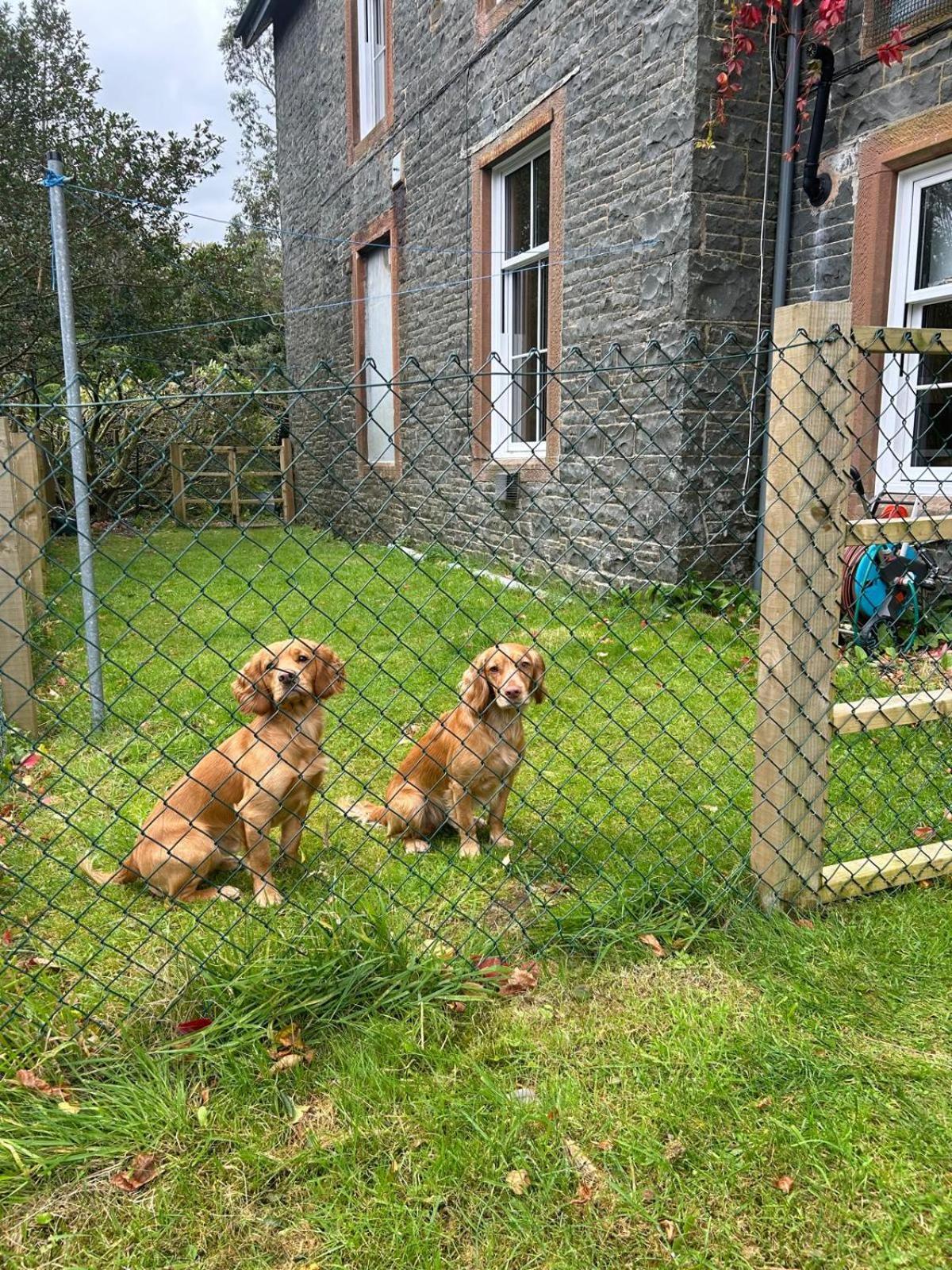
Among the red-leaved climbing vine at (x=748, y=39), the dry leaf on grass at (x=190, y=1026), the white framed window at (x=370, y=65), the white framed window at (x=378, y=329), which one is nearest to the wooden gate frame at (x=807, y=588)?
the dry leaf on grass at (x=190, y=1026)

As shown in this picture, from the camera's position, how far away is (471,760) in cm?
320

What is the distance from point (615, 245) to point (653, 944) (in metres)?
5.97

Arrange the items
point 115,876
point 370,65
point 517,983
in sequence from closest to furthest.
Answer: point 517,983 → point 115,876 → point 370,65

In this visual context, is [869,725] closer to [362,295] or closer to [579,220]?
[579,220]

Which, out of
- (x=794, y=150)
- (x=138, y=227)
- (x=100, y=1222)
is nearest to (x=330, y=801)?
(x=100, y=1222)

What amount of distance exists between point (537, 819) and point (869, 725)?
1.41m

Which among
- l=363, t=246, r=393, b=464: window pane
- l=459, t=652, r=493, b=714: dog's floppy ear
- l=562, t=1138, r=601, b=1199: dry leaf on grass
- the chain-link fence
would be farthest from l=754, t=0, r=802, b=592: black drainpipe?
l=363, t=246, r=393, b=464: window pane

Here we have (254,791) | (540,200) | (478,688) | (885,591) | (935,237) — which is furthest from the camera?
(540,200)

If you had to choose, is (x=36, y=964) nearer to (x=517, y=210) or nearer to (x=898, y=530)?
(x=898, y=530)

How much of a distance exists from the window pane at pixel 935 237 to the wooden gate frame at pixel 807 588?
148 inches

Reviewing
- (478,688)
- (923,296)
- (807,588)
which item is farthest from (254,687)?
(923,296)

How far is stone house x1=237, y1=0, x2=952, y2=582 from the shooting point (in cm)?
570

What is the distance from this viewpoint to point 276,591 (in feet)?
28.3

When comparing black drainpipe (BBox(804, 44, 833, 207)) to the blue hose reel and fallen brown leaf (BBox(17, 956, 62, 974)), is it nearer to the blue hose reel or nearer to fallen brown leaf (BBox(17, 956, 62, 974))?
the blue hose reel
